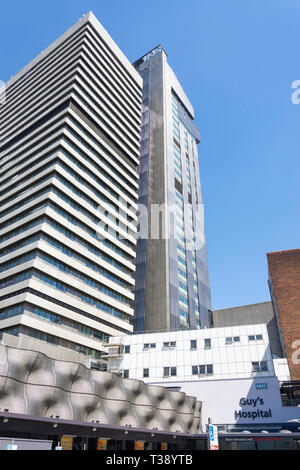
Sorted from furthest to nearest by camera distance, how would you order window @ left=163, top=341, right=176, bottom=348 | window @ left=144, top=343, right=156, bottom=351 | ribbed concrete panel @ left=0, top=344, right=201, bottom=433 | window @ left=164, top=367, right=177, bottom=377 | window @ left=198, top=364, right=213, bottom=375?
window @ left=144, top=343, right=156, bottom=351 < window @ left=163, top=341, right=176, bottom=348 < window @ left=164, top=367, right=177, bottom=377 < window @ left=198, top=364, right=213, bottom=375 < ribbed concrete panel @ left=0, top=344, right=201, bottom=433

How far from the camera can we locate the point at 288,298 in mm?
64125

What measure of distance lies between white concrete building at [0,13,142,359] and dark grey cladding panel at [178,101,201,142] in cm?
2383

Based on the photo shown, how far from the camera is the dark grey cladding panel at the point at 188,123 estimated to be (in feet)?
436

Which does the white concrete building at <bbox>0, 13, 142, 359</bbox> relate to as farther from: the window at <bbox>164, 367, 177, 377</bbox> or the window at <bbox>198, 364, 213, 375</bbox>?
the window at <bbox>198, 364, 213, 375</bbox>

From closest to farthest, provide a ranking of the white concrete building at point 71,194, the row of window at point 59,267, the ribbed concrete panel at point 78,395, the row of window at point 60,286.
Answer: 1. the ribbed concrete panel at point 78,395
2. the row of window at point 60,286
3. the white concrete building at point 71,194
4. the row of window at point 59,267

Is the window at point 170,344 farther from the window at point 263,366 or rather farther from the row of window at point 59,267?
the row of window at point 59,267

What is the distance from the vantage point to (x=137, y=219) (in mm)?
94438

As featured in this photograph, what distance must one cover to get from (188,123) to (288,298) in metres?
95.3

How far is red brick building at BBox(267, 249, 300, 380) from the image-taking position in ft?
190

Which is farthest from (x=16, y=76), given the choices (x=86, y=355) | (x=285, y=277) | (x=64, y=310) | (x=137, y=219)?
(x=285, y=277)


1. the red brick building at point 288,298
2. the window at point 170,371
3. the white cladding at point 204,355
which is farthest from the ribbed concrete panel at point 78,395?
the red brick building at point 288,298

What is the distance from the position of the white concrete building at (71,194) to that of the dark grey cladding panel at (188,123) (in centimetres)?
2383

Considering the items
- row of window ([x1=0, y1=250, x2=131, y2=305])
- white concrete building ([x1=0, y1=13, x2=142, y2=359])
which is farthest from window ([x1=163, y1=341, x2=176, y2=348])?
row of window ([x1=0, y1=250, x2=131, y2=305])

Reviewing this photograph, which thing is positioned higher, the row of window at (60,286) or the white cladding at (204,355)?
the row of window at (60,286)
